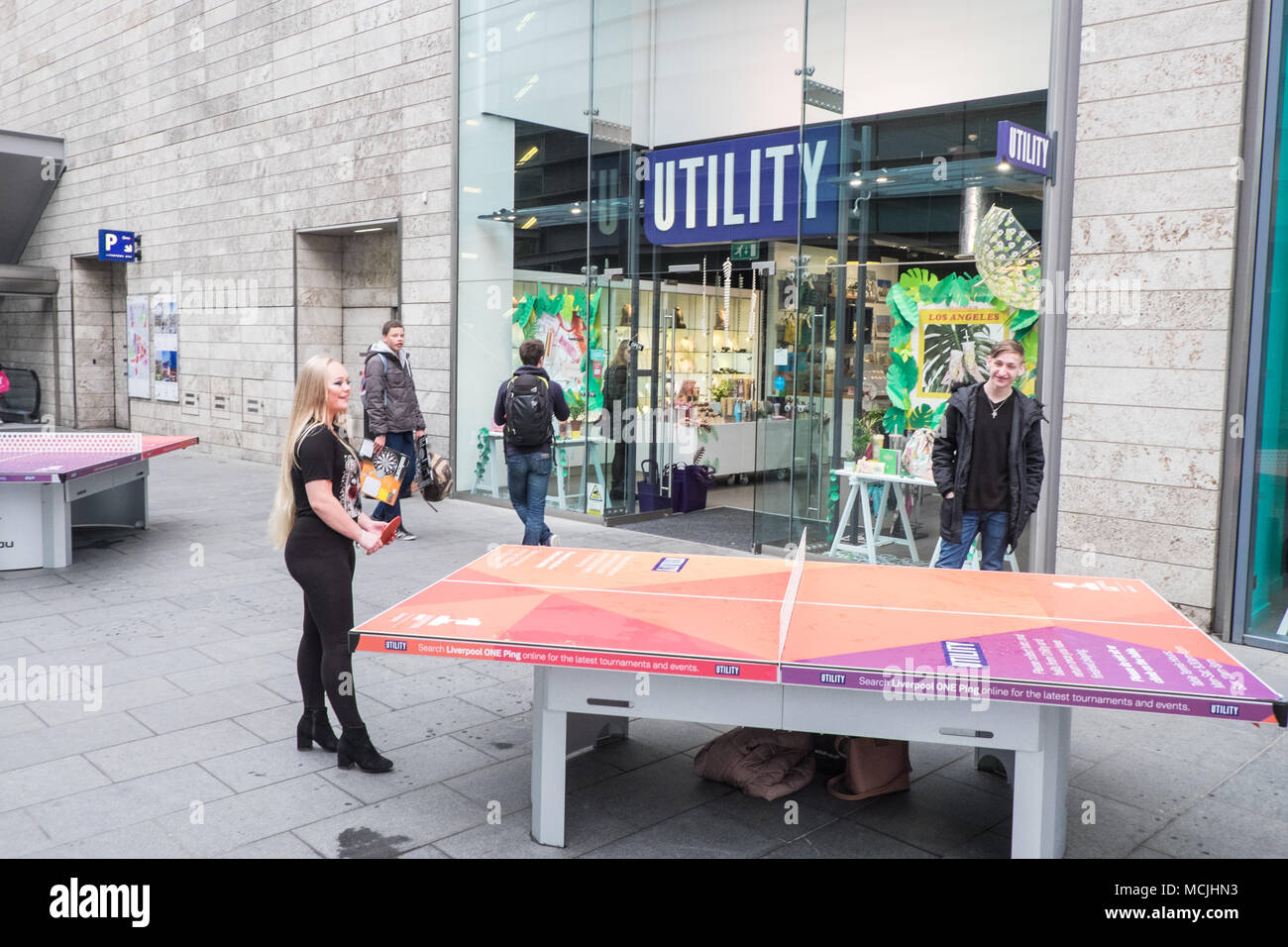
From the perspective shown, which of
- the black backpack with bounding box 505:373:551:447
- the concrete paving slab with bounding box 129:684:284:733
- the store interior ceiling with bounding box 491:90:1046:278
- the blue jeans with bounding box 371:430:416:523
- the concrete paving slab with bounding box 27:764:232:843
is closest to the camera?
the concrete paving slab with bounding box 27:764:232:843

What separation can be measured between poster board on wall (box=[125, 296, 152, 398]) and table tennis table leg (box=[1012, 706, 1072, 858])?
1675 cm

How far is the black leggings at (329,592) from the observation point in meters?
4.18

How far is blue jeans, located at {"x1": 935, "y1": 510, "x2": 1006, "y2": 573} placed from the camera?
5.80 metres

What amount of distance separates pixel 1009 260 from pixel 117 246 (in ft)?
47.2

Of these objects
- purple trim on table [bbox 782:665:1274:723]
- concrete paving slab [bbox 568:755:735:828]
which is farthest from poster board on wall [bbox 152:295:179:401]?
purple trim on table [bbox 782:665:1274:723]

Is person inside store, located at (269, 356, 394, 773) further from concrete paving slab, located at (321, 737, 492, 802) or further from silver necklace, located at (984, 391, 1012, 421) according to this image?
silver necklace, located at (984, 391, 1012, 421)

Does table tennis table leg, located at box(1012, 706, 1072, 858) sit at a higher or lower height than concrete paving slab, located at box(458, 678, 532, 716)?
higher

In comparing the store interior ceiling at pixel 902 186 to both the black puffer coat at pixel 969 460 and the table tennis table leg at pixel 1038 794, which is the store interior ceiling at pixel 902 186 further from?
the table tennis table leg at pixel 1038 794

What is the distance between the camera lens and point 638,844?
12.1 feet

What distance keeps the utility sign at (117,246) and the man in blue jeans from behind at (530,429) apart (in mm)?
11700

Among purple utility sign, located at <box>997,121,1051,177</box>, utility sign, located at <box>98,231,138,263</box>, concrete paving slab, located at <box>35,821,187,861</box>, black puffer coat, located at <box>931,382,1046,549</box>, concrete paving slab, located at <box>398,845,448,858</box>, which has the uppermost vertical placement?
utility sign, located at <box>98,231,138,263</box>

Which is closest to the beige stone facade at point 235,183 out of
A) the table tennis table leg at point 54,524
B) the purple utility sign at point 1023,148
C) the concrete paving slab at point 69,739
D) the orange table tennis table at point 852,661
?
the table tennis table leg at point 54,524
